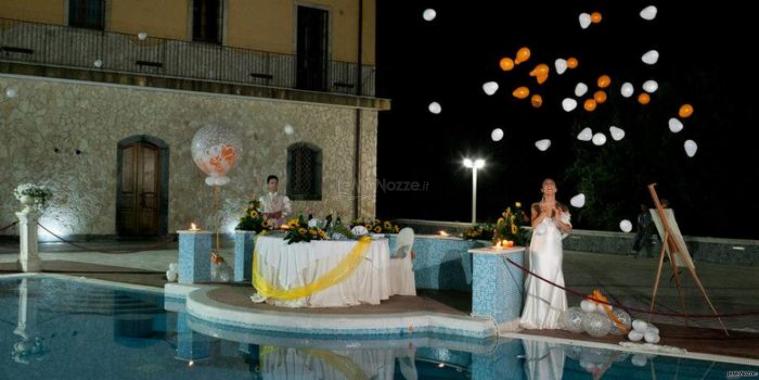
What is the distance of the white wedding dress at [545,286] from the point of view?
9227mm

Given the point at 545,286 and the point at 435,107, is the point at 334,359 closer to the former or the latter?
the point at 545,286

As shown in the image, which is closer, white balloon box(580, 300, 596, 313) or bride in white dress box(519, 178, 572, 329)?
white balloon box(580, 300, 596, 313)

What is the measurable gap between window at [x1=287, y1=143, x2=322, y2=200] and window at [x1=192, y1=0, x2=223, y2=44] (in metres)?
3.70

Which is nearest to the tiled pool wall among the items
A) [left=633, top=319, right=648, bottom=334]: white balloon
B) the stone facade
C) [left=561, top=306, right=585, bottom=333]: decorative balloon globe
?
the stone facade

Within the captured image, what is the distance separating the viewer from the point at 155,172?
69.8 feet

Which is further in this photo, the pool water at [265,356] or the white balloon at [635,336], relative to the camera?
the white balloon at [635,336]

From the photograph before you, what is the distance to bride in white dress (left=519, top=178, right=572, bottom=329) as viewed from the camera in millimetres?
9234

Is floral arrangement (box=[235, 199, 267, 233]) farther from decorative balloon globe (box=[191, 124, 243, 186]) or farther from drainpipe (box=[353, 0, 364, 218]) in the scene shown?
drainpipe (box=[353, 0, 364, 218])

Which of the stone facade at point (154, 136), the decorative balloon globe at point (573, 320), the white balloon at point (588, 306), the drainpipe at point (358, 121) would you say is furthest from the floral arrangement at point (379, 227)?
the drainpipe at point (358, 121)

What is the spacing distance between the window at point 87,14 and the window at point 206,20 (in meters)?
2.42

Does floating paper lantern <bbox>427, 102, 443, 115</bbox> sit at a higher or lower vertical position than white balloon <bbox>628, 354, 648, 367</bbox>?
higher

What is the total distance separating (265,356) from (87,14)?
15.2 m

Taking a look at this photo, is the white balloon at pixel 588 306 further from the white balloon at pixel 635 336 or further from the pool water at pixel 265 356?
the pool water at pixel 265 356

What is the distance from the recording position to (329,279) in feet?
32.0
